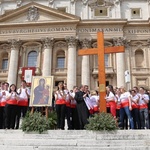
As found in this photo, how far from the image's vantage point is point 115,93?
10.4m

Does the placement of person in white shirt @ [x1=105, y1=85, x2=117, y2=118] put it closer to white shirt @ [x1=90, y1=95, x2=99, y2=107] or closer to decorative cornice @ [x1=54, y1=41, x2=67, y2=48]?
white shirt @ [x1=90, y1=95, x2=99, y2=107]

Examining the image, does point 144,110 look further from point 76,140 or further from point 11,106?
point 11,106

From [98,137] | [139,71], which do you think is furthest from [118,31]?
[98,137]

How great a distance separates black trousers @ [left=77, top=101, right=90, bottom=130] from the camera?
29.8 ft

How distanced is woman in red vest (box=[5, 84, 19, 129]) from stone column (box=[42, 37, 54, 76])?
57.7ft

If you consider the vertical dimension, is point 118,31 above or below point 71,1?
below

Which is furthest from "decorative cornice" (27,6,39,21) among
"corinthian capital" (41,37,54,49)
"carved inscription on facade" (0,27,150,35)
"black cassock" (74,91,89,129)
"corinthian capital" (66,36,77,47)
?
"black cassock" (74,91,89,129)

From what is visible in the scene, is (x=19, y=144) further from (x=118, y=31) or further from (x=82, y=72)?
(x=118, y=31)

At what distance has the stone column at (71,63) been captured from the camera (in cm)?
2612

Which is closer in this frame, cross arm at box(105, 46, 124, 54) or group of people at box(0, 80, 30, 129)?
group of people at box(0, 80, 30, 129)

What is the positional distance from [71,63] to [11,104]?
17936 mm

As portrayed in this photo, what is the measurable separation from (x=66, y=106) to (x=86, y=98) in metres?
0.87

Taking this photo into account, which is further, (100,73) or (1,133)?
(100,73)

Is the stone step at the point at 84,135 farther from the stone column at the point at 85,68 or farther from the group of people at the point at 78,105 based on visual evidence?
the stone column at the point at 85,68
